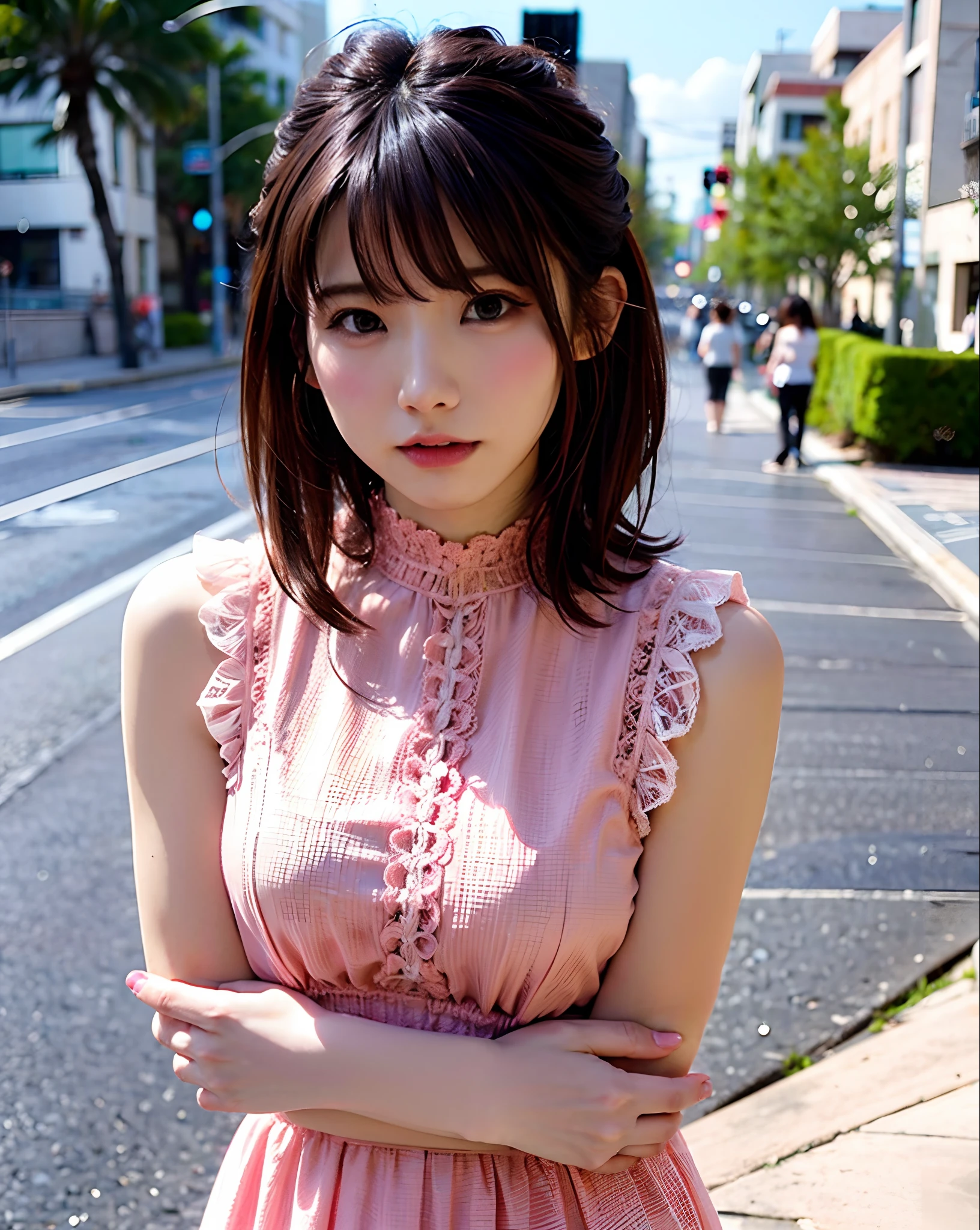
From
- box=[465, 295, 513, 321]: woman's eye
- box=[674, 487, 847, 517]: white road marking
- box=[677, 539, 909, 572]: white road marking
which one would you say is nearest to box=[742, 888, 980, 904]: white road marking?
box=[677, 539, 909, 572]: white road marking

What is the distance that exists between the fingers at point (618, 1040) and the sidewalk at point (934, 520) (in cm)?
165

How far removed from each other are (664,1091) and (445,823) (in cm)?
34

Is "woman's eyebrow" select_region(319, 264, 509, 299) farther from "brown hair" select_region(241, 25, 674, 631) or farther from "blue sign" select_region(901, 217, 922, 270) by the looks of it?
"blue sign" select_region(901, 217, 922, 270)

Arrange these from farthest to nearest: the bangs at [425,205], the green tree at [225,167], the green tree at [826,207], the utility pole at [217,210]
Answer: the green tree at [225,167], the utility pole at [217,210], the green tree at [826,207], the bangs at [425,205]

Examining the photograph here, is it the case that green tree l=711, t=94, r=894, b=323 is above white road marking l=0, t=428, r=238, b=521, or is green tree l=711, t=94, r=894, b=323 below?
above

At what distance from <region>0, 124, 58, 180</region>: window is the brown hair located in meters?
1.12

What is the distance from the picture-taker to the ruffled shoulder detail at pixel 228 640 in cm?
134

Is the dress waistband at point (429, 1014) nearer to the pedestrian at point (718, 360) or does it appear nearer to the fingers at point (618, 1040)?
the fingers at point (618, 1040)

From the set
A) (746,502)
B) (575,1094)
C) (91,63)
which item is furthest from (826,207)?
(746,502)

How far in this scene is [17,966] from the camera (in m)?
3.29

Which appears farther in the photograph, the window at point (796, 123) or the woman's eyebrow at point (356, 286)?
the window at point (796, 123)

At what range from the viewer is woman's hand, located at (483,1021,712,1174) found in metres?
1.21

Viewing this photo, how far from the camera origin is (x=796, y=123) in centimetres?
467

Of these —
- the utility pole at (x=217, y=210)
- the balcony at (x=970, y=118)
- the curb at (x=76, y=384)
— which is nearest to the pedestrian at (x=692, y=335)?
the utility pole at (x=217, y=210)
